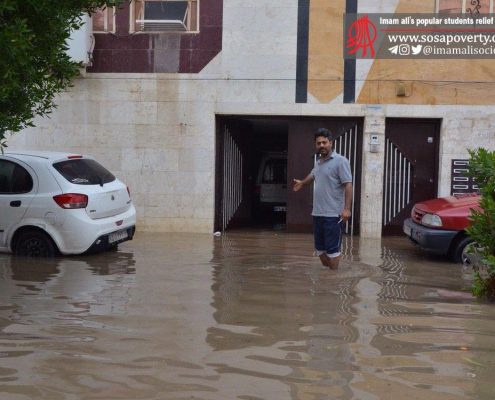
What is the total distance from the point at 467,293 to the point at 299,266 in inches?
97.8

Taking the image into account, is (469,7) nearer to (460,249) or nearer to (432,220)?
(432,220)

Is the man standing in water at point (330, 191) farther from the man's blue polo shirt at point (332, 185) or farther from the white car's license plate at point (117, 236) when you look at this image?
the white car's license plate at point (117, 236)

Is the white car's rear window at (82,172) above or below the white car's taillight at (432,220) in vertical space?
above

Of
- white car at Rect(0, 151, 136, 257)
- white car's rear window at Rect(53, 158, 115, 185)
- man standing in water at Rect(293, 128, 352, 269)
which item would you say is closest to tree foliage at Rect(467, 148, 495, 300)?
man standing in water at Rect(293, 128, 352, 269)

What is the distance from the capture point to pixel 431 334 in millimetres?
5797

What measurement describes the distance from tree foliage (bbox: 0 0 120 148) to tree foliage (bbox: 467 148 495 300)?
4008 mm

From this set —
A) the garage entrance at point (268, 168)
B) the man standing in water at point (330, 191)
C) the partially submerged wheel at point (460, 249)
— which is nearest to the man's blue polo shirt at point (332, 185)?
the man standing in water at point (330, 191)

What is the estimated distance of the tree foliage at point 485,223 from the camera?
276 inches

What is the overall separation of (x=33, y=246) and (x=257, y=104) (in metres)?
5.43

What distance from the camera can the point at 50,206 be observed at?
9344 mm

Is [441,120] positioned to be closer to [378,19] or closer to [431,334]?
[378,19]

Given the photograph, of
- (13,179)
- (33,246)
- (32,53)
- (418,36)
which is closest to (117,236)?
(33,246)

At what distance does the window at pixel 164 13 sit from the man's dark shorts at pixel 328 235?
615 cm

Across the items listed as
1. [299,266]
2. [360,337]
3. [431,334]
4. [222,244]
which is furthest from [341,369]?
[222,244]
